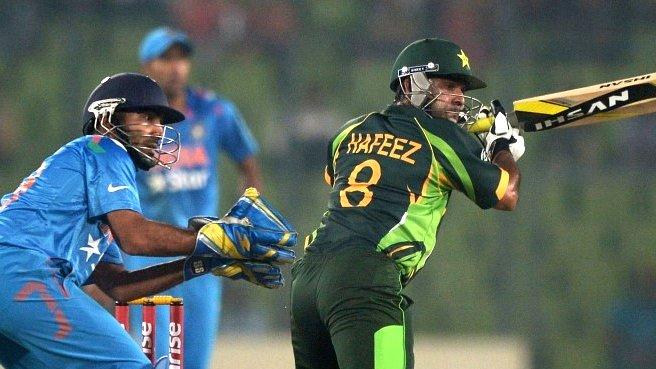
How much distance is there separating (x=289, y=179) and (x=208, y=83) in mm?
778

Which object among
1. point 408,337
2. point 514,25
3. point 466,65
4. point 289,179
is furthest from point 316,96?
point 408,337

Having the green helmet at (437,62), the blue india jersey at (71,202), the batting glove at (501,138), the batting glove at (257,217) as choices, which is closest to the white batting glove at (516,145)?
the batting glove at (501,138)

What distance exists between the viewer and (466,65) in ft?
11.7

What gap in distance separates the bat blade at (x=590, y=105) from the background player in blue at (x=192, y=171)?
73.8 inches

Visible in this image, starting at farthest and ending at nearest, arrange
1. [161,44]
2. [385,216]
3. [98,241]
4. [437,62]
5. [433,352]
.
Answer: [433,352], [161,44], [437,62], [385,216], [98,241]

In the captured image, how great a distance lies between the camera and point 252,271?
328 cm

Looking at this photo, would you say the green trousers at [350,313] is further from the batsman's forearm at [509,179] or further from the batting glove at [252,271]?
the batsman's forearm at [509,179]

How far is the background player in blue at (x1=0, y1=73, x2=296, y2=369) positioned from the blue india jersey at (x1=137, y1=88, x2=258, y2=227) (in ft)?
6.52

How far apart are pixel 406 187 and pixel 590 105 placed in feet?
3.16

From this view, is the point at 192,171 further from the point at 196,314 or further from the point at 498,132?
the point at 498,132

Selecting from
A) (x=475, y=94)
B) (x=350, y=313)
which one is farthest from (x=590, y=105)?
(x=475, y=94)

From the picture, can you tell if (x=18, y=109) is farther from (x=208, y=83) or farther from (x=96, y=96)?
(x=96, y=96)

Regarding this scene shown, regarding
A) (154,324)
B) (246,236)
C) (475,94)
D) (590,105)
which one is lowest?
(154,324)

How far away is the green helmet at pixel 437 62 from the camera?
3.53 meters
